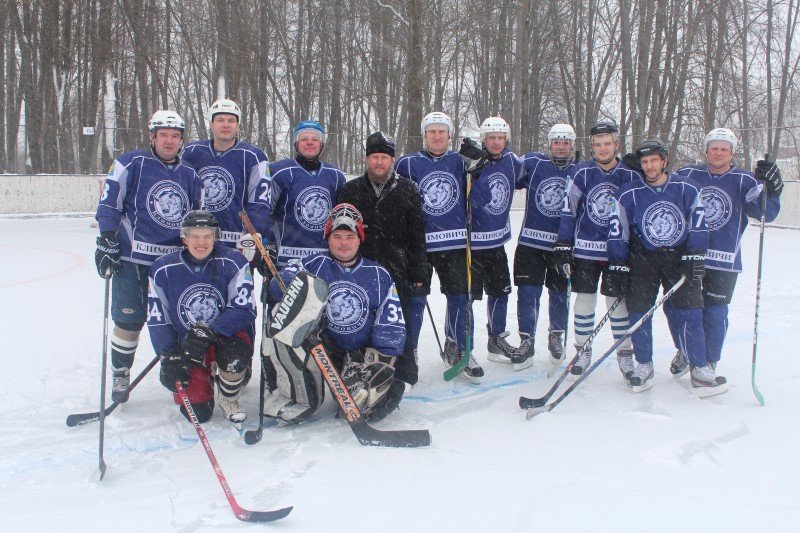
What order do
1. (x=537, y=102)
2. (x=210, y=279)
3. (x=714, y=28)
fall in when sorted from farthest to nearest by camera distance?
(x=537, y=102) → (x=714, y=28) → (x=210, y=279)

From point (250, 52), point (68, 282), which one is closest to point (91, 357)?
point (68, 282)

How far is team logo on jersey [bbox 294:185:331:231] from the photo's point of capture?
12.5 ft

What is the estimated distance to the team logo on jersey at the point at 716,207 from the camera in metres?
3.92

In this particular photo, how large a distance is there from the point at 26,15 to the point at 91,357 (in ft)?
60.2

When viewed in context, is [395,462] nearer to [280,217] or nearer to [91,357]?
[280,217]

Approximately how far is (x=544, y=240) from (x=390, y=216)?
50.1 inches

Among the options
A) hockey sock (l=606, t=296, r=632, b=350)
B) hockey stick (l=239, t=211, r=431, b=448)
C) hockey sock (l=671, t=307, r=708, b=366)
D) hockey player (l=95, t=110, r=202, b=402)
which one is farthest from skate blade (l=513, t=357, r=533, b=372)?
hockey player (l=95, t=110, r=202, b=402)

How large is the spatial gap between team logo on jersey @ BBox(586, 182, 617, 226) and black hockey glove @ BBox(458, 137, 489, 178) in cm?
72

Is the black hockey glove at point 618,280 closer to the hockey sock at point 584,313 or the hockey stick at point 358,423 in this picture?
the hockey sock at point 584,313

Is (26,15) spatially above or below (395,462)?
above

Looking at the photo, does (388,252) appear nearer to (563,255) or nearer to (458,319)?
(458,319)

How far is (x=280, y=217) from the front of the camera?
3.91 m

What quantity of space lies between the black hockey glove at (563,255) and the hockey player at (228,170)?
175 centimetres

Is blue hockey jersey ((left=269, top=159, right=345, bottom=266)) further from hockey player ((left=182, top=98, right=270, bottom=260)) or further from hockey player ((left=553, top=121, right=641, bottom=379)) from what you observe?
hockey player ((left=553, top=121, right=641, bottom=379))
